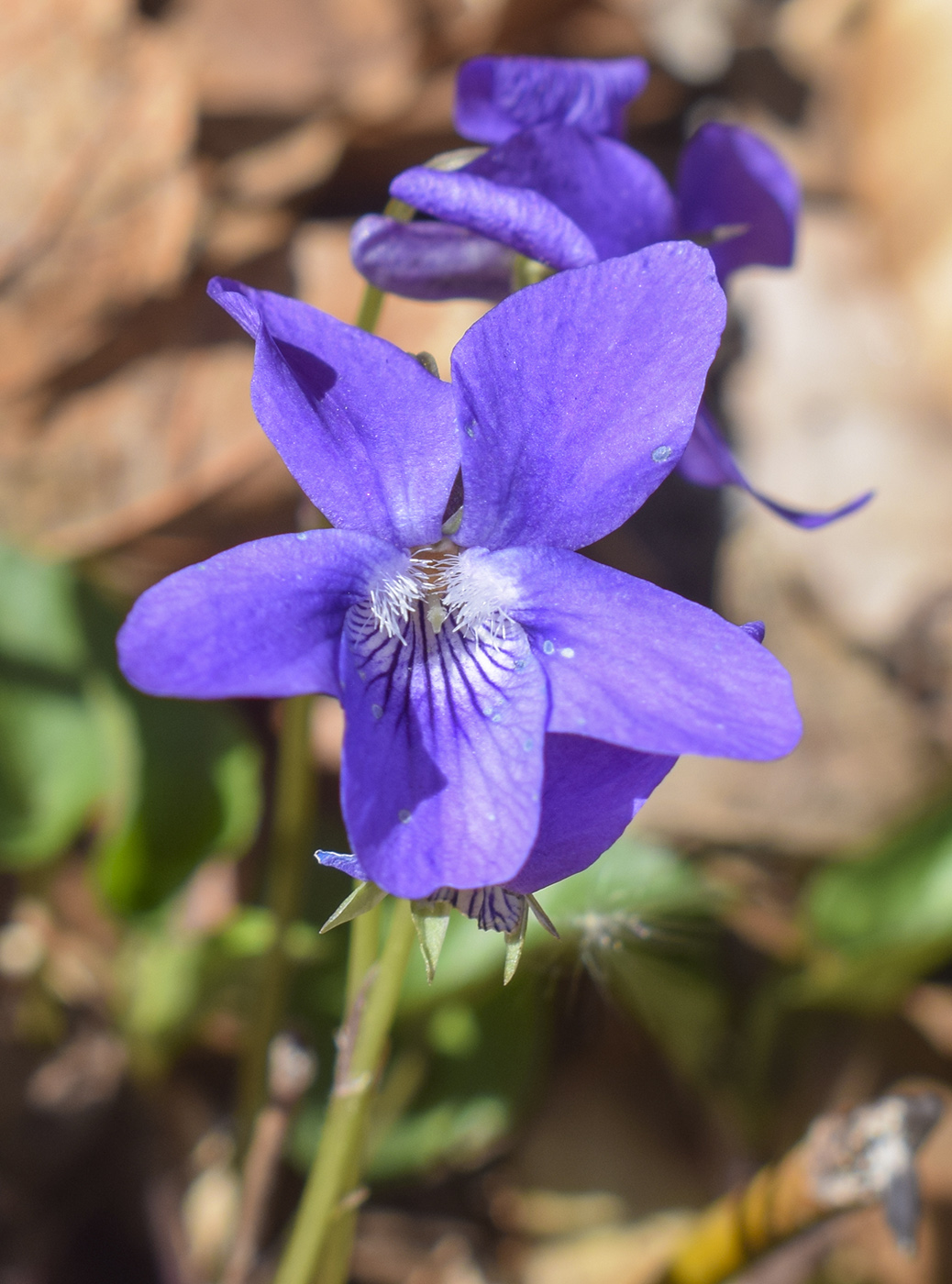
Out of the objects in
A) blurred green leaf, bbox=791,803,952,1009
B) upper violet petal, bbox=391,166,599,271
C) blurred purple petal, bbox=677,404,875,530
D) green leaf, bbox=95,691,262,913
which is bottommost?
blurred green leaf, bbox=791,803,952,1009

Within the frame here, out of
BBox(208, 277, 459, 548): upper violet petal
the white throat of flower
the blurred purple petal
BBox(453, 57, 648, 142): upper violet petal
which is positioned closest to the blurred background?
the blurred purple petal

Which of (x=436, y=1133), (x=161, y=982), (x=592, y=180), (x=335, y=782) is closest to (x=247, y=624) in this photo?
(x=592, y=180)

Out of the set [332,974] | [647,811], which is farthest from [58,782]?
[647,811]

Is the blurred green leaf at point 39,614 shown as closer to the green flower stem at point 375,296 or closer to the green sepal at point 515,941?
the green flower stem at point 375,296

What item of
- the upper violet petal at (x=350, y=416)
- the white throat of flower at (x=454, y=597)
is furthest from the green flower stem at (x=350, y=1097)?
the upper violet petal at (x=350, y=416)

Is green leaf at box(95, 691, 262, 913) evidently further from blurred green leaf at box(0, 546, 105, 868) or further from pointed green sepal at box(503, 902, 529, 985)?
pointed green sepal at box(503, 902, 529, 985)

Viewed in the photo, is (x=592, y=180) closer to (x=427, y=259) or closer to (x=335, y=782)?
(x=427, y=259)
